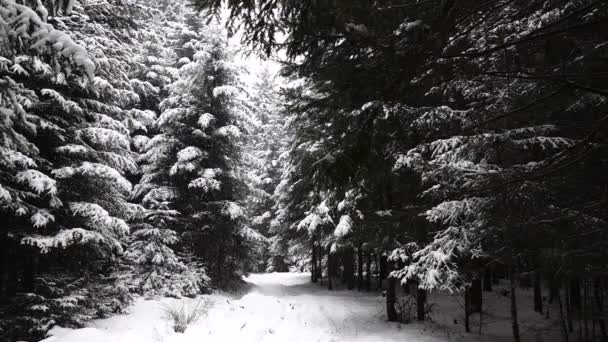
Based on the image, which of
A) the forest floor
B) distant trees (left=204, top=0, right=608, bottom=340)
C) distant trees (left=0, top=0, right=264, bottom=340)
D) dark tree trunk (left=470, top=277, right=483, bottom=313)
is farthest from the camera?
dark tree trunk (left=470, top=277, right=483, bottom=313)

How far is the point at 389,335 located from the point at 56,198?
8.97 metres

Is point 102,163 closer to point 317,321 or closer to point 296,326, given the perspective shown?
point 296,326

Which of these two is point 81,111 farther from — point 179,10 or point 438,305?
point 438,305

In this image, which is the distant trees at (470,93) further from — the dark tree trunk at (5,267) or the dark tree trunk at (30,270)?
the dark tree trunk at (5,267)

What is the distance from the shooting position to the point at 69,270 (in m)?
9.49

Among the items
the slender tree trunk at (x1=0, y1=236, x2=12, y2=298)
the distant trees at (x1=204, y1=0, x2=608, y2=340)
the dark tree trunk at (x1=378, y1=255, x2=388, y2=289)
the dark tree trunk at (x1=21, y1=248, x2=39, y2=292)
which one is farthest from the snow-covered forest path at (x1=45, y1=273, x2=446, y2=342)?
the dark tree trunk at (x1=378, y1=255, x2=388, y2=289)

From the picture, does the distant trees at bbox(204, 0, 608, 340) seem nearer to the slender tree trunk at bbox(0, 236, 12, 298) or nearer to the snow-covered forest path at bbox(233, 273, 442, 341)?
the snow-covered forest path at bbox(233, 273, 442, 341)

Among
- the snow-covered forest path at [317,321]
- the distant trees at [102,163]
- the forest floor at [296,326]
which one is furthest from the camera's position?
the snow-covered forest path at [317,321]

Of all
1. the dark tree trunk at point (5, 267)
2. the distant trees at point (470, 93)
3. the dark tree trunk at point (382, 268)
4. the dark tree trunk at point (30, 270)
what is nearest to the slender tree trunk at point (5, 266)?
the dark tree trunk at point (5, 267)

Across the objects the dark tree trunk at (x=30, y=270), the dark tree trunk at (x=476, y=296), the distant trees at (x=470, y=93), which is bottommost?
the dark tree trunk at (x=476, y=296)

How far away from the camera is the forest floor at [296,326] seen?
27.1 ft

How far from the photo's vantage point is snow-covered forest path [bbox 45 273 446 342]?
8.08 metres

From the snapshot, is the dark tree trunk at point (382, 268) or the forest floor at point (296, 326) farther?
the dark tree trunk at point (382, 268)

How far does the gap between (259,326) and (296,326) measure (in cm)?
→ 104
